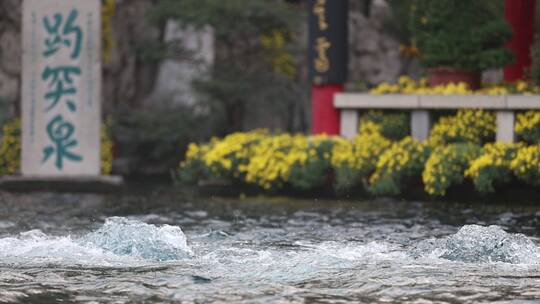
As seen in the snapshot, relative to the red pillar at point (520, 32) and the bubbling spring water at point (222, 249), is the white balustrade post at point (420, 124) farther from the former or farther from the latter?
the bubbling spring water at point (222, 249)

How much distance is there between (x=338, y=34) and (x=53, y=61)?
493 cm

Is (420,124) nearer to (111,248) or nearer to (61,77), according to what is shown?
(61,77)

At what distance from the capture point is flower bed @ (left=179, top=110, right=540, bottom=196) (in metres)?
16.8

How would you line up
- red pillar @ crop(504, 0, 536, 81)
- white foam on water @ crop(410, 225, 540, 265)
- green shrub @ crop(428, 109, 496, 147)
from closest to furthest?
1. white foam on water @ crop(410, 225, 540, 265)
2. green shrub @ crop(428, 109, 496, 147)
3. red pillar @ crop(504, 0, 536, 81)

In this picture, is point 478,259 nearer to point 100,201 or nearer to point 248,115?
point 100,201

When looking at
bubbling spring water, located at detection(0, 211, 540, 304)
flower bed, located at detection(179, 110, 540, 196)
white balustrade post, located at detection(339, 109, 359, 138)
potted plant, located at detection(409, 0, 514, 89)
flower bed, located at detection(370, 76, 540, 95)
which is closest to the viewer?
bubbling spring water, located at detection(0, 211, 540, 304)

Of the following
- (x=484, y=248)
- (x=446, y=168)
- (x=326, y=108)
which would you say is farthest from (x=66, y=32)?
(x=484, y=248)

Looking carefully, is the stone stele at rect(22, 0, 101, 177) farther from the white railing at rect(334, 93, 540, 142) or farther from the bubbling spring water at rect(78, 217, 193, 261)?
the bubbling spring water at rect(78, 217, 193, 261)

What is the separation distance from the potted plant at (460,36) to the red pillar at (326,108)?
158 centimetres

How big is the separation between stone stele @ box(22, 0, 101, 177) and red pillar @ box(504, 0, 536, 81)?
7.17 meters

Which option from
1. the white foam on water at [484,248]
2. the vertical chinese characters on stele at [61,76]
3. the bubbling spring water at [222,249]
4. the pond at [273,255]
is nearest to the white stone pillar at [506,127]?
the pond at [273,255]

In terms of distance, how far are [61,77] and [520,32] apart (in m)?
7.99

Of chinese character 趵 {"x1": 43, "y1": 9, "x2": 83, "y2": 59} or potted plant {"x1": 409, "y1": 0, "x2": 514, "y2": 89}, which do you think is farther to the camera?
chinese character 趵 {"x1": 43, "y1": 9, "x2": 83, "y2": 59}

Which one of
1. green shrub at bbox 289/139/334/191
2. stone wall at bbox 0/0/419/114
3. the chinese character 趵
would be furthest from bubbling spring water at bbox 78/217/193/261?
stone wall at bbox 0/0/419/114
